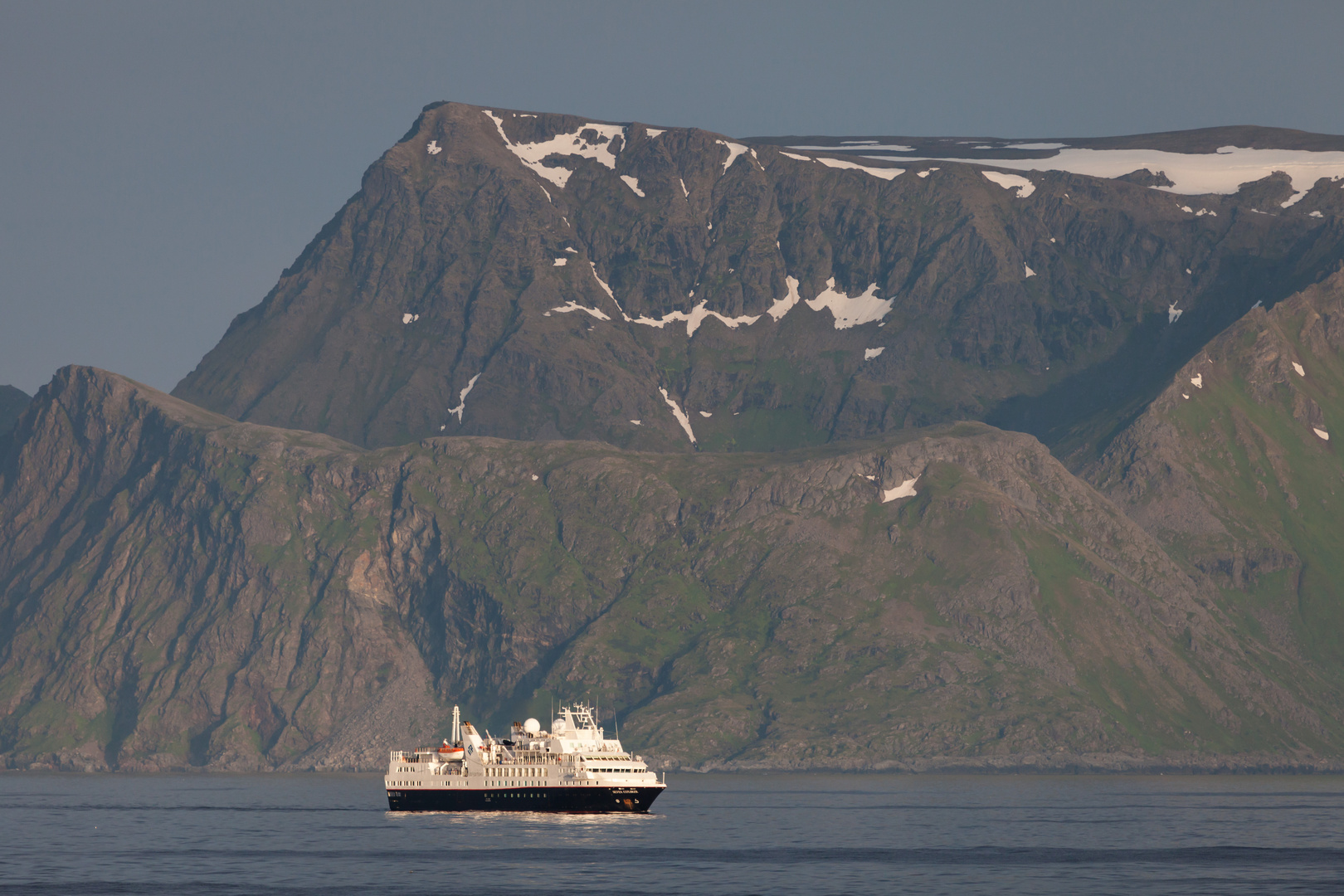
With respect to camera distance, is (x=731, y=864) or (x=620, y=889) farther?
(x=731, y=864)

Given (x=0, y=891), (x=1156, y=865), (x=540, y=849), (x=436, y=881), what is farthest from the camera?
(x=540, y=849)

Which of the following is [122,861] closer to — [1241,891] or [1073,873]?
[1073,873]

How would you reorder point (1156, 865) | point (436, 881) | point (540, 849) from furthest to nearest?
point (540, 849) → point (1156, 865) → point (436, 881)

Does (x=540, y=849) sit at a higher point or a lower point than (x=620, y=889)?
higher

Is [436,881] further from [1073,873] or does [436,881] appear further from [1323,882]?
[1323,882]

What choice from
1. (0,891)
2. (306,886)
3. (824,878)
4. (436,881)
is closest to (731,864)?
(824,878)

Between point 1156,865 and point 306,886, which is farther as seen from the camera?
point 1156,865

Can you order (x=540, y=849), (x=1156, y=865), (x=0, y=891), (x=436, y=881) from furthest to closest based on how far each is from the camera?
(x=540, y=849) < (x=1156, y=865) < (x=436, y=881) < (x=0, y=891)

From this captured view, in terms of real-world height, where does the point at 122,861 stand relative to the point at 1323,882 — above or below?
above

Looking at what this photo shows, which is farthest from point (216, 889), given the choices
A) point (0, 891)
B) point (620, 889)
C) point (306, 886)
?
point (620, 889)
